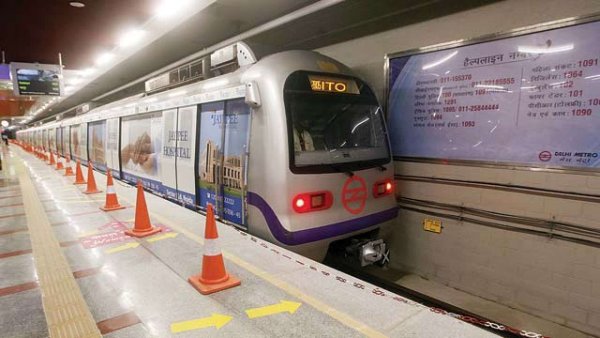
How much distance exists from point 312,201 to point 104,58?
9.29 m

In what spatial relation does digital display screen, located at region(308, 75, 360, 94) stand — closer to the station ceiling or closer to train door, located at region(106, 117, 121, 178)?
the station ceiling

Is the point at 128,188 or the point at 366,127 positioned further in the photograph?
the point at 128,188

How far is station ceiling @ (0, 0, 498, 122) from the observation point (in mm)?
4832

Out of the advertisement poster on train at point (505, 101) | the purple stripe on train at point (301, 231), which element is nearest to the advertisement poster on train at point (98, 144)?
the purple stripe on train at point (301, 231)

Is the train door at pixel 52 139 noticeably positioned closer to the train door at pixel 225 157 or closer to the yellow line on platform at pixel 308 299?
the train door at pixel 225 157

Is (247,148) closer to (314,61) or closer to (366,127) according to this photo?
(314,61)

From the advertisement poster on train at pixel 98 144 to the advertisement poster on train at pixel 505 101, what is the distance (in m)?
8.35

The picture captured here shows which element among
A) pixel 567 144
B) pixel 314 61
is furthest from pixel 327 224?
pixel 567 144

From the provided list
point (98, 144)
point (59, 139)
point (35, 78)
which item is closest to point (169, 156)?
point (98, 144)

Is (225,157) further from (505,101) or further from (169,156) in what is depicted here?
(505,101)

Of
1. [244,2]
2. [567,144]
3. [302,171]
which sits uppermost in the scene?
[244,2]

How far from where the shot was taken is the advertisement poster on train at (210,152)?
14.5 ft

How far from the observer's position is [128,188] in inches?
271

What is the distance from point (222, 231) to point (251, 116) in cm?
135
